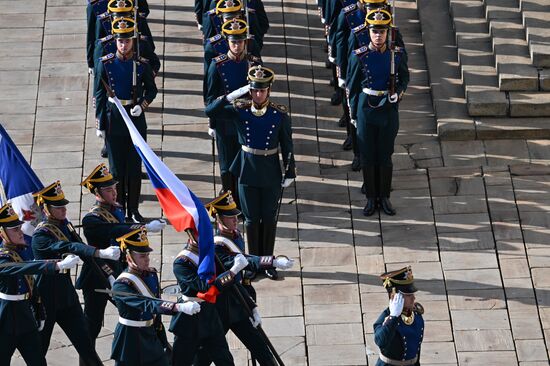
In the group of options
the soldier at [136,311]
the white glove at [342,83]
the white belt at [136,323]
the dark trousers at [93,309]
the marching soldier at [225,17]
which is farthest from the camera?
the marching soldier at [225,17]

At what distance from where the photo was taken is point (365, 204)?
839 inches

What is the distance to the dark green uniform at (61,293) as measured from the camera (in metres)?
17.8

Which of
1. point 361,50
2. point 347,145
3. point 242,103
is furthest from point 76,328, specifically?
point 347,145

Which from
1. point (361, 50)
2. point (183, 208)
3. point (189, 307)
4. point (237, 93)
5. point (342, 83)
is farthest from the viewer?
point (342, 83)

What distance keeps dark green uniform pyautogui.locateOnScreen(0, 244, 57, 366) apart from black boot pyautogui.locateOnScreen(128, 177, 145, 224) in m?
3.48

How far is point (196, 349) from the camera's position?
1755 centimetres

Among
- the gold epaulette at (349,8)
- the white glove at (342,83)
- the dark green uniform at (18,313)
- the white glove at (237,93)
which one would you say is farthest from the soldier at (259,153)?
the dark green uniform at (18,313)

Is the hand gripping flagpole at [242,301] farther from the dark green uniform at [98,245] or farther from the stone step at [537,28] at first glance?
the stone step at [537,28]

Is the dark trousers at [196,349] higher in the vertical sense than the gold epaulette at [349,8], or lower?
lower

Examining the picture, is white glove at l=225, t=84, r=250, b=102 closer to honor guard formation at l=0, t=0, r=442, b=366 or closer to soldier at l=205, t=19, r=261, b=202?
honor guard formation at l=0, t=0, r=442, b=366

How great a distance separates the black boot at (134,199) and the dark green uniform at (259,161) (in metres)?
1.54

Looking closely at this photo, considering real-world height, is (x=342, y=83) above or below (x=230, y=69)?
below

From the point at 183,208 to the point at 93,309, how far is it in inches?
68.9

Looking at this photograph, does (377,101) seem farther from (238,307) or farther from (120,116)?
(238,307)
